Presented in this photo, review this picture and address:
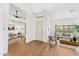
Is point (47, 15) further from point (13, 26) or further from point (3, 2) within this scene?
point (3, 2)

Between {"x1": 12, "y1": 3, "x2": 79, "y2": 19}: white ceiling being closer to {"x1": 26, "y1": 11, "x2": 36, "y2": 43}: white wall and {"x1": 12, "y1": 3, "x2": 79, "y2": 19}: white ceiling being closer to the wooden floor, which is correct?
{"x1": 26, "y1": 11, "x2": 36, "y2": 43}: white wall

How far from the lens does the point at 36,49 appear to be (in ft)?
8.57

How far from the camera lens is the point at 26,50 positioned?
2.59 m

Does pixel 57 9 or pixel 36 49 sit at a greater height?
pixel 57 9

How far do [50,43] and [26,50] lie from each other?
63 centimetres

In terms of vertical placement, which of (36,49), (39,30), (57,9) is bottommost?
(36,49)

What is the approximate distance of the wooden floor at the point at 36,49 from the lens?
8.30 ft

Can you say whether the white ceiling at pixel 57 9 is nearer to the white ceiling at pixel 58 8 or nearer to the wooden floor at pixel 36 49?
the white ceiling at pixel 58 8

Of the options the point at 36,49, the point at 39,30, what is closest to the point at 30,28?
the point at 39,30

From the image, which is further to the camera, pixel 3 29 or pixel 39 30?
pixel 39 30

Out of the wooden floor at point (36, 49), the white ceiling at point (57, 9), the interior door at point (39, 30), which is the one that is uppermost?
the white ceiling at point (57, 9)

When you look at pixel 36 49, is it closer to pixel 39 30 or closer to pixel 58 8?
pixel 39 30

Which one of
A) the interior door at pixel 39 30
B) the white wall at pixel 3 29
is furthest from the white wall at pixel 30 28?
the white wall at pixel 3 29

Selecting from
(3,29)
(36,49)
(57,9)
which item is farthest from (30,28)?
(57,9)
